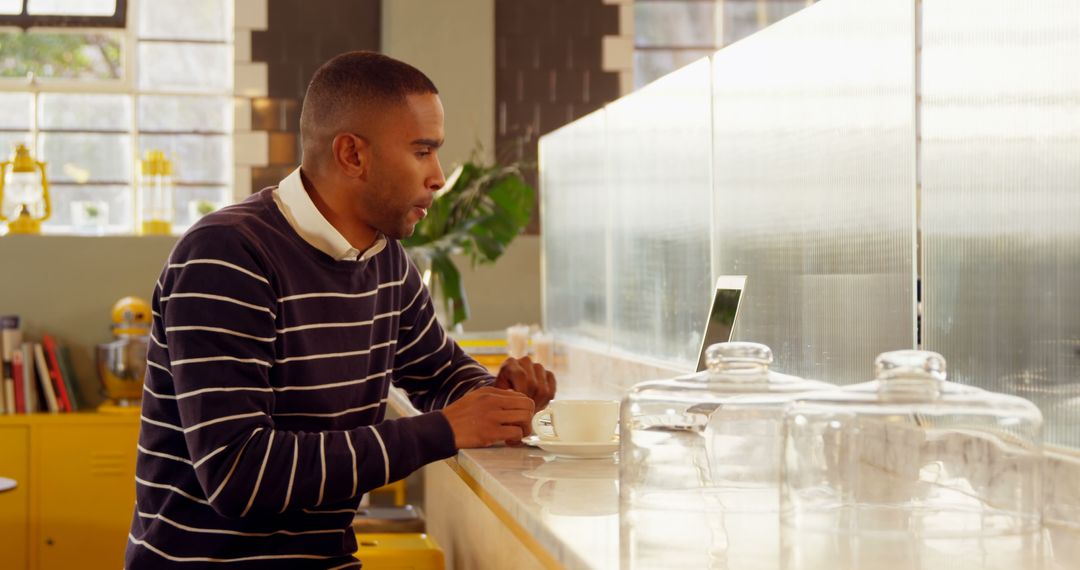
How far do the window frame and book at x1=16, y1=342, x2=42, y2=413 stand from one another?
145cm

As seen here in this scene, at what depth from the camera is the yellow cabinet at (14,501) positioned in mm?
4754

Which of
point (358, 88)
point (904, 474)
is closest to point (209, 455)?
point (358, 88)

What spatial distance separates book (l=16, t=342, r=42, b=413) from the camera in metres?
4.87

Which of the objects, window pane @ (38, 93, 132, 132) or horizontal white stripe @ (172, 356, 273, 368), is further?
window pane @ (38, 93, 132, 132)

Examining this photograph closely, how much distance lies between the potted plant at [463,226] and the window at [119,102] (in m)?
1.38

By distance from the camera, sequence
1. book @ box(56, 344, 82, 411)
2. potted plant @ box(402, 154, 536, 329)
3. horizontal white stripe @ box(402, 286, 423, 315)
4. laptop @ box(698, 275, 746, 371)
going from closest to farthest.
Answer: laptop @ box(698, 275, 746, 371) < horizontal white stripe @ box(402, 286, 423, 315) < potted plant @ box(402, 154, 536, 329) < book @ box(56, 344, 82, 411)

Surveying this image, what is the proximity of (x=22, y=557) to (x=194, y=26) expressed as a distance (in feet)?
7.93

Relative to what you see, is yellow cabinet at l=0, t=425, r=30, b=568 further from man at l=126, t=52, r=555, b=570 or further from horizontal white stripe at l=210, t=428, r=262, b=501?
horizontal white stripe at l=210, t=428, r=262, b=501

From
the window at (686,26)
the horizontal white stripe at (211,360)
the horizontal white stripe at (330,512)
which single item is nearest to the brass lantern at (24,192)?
the window at (686,26)

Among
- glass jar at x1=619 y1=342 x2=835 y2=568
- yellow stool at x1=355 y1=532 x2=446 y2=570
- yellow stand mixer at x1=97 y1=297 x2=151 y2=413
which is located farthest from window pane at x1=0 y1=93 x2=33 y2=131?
glass jar at x1=619 y1=342 x2=835 y2=568

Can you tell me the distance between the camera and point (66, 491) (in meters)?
4.85

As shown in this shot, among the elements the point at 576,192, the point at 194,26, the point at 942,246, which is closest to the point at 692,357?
the point at 942,246

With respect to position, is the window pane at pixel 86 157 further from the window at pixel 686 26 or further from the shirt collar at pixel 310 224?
the shirt collar at pixel 310 224

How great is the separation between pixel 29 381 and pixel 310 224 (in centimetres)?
353
